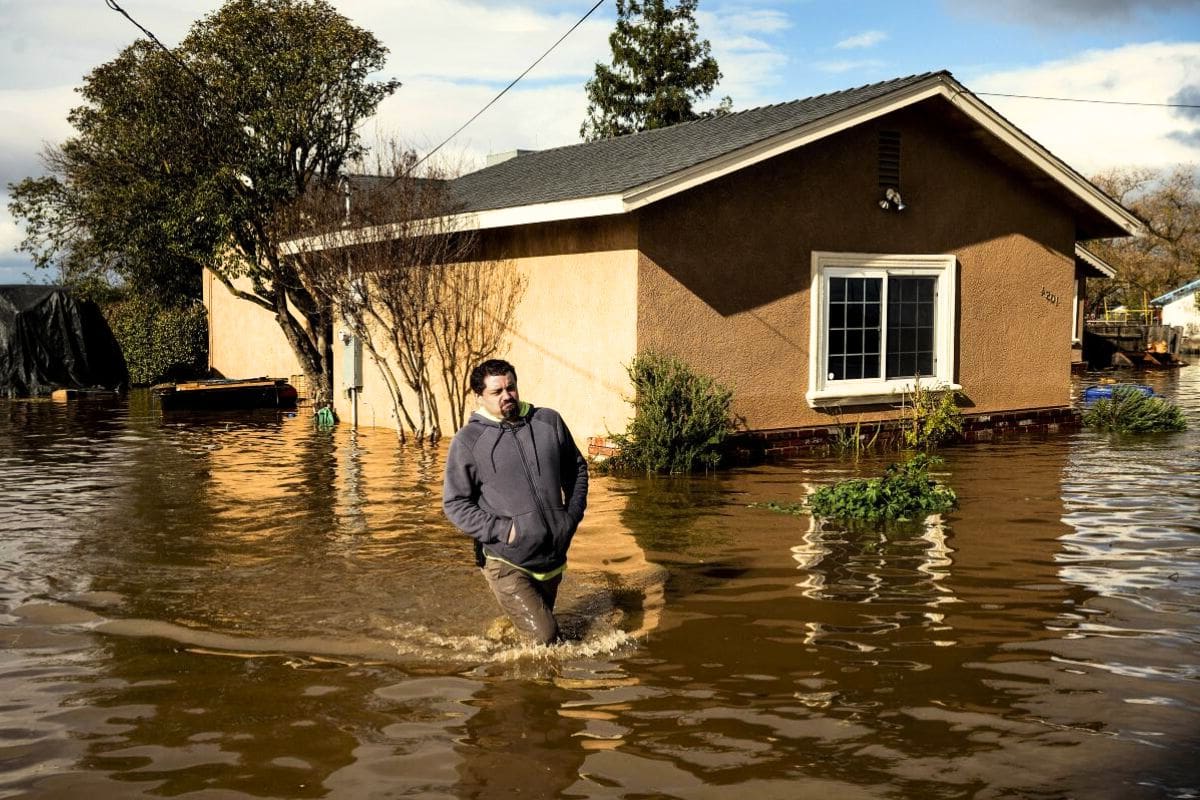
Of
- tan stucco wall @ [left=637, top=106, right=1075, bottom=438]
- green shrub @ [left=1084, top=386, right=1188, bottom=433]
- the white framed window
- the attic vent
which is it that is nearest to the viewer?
tan stucco wall @ [left=637, top=106, right=1075, bottom=438]

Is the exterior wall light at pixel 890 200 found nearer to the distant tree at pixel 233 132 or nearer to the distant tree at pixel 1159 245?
the distant tree at pixel 233 132

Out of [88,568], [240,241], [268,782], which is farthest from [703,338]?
[240,241]

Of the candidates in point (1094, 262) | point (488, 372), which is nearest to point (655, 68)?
point (1094, 262)

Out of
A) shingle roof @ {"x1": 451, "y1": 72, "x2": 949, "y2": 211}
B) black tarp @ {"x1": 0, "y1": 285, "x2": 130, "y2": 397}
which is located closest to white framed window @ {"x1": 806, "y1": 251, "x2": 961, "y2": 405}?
shingle roof @ {"x1": 451, "y1": 72, "x2": 949, "y2": 211}

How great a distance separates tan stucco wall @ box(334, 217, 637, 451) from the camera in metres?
14.0

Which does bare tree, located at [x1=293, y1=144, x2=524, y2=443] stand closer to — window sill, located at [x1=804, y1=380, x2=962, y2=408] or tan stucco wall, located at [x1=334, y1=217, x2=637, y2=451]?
tan stucco wall, located at [x1=334, y1=217, x2=637, y2=451]

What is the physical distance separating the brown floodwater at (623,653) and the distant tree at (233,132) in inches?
424

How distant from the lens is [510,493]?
6.64 meters

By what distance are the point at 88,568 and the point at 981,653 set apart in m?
6.64

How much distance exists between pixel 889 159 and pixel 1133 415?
19.3 feet

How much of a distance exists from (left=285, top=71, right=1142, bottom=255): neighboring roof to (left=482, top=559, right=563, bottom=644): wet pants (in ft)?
22.8

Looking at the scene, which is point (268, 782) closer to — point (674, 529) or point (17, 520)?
point (674, 529)

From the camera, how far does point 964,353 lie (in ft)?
55.5

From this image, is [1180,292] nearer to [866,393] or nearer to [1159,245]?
[1159,245]
